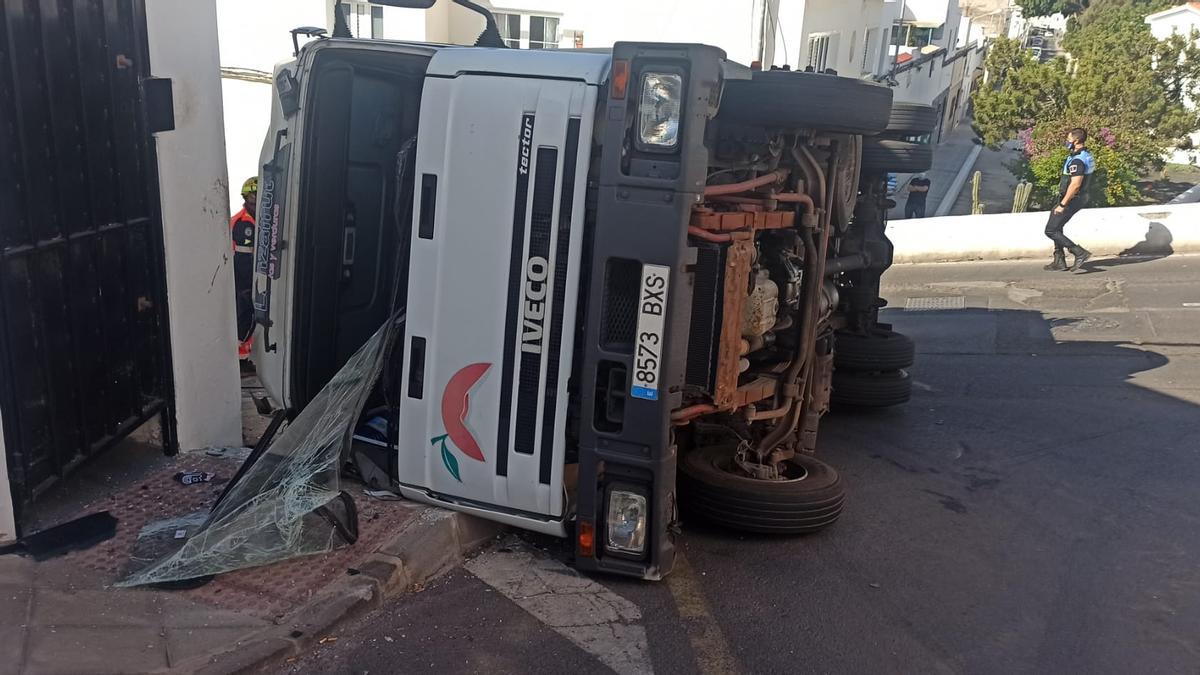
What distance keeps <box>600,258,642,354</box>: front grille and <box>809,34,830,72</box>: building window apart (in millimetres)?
19595

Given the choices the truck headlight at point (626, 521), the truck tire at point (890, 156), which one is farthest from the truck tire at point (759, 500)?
the truck tire at point (890, 156)

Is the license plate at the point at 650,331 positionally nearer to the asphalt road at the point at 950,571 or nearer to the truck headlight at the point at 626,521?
the truck headlight at the point at 626,521

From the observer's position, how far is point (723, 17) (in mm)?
19875

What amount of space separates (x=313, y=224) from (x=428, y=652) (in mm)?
2319

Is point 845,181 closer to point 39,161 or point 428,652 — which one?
point 428,652

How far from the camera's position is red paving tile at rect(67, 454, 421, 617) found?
4.09 metres

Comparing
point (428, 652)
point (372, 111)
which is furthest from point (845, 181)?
point (428, 652)

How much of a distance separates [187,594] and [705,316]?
94.9 inches

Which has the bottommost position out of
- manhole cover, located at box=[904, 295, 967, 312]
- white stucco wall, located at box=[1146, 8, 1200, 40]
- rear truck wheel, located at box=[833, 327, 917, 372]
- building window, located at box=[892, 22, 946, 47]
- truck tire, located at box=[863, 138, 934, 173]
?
manhole cover, located at box=[904, 295, 967, 312]

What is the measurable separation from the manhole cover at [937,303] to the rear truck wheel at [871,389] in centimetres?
441

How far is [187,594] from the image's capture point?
407 cm

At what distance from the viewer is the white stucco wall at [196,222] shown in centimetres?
527

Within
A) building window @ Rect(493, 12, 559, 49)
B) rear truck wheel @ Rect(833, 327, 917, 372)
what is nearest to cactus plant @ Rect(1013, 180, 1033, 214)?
building window @ Rect(493, 12, 559, 49)

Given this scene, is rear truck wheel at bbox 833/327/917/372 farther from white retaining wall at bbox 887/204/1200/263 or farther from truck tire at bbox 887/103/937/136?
white retaining wall at bbox 887/204/1200/263
